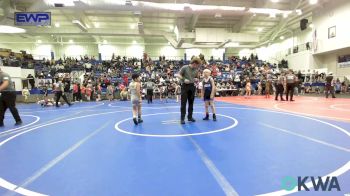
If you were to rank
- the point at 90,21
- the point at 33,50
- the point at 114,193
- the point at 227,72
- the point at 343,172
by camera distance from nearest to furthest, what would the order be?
1. the point at 114,193
2. the point at 343,172
3. the point at 227,72
4. the point at 90,21
5. the point at 33,50

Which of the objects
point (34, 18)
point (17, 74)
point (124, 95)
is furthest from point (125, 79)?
point (17, 74)

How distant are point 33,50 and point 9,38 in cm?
357

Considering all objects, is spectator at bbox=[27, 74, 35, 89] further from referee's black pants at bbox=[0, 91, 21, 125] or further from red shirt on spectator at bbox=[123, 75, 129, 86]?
referee's black pants at bbox=[0, 91, 21, 125]

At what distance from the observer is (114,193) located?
2.52 metres

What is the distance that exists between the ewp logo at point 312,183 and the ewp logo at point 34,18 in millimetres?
15443

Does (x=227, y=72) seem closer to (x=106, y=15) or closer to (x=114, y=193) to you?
(x=106, y=15)

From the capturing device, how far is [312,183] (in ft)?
8.55

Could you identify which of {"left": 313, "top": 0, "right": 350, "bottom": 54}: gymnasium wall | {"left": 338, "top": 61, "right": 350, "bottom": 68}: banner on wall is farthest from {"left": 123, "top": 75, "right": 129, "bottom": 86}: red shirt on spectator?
{"left": 338, "top": 61, "right": 350, "bottom": 68}: banner on wall

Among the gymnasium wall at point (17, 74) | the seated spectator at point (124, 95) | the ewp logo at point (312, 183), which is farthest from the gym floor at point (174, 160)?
the gymnasium wall at point (17, 74)

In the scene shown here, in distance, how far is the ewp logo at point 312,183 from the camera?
8.19 ft

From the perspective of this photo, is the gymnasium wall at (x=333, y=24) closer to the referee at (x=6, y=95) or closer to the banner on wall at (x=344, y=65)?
the banner on wall at (x=344, y=65)

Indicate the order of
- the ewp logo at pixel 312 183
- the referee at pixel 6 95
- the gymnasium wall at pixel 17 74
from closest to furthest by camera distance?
the ewp logo at pixel 312 183 → the referee at pixel 6 95 → the gymnasium wall at pixel 17 74

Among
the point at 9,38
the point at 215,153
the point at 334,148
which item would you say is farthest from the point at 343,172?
the point at 9,38

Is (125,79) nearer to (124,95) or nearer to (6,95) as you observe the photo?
(124,95)
